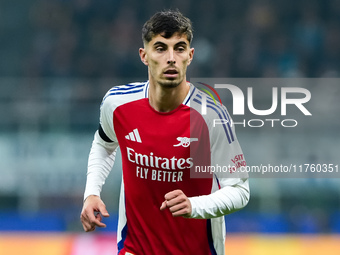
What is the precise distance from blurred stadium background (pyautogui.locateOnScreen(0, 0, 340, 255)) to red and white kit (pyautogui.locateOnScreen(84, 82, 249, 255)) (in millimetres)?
3022

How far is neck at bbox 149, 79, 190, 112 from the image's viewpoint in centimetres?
396

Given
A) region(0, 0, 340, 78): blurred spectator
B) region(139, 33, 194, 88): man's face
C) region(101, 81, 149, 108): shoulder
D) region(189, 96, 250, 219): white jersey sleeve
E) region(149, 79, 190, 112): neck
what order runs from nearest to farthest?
1. region(189, 96, 250, 219): white jersey sleeve
2. region(139, 33, 194, 88): man's face
3. region(149, 79, 190, 112): neck
4. region(101, 81, 149, 108): shoulder
5. region(0, 0, 340, 78): blurred spectator

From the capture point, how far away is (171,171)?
394cm

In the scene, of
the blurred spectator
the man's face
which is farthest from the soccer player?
the blurred spectator

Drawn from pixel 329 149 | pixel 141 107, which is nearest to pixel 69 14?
pixel 329 149

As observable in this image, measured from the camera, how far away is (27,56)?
468 inches

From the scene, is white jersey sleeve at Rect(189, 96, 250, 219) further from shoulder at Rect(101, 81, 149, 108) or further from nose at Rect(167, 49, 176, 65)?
shoulder at Rect(101, 81, 149, 108)

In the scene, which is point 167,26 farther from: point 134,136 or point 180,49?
point 134,136

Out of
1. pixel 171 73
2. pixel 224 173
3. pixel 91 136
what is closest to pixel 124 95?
pixel 171 73

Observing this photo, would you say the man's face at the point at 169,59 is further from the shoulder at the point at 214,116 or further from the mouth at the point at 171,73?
the shoulder at the point at 214,116

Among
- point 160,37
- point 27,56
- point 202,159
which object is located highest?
point 27,56

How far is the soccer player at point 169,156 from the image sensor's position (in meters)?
3.84

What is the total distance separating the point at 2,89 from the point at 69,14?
376 centimetres

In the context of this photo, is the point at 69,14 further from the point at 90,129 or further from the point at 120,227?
the point at 120,227
